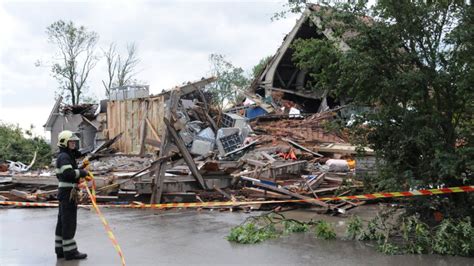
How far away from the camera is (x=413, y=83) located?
7.11m

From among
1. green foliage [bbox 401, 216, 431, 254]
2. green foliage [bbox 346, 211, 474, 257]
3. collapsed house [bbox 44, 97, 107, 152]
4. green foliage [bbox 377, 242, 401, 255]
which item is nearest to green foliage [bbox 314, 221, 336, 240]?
green foliage [bbox 346, 211, 474, 257]

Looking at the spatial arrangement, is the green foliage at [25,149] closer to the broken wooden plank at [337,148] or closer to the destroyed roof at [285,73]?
the destroyed roof at [285,73]

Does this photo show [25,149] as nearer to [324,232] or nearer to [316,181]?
[316,181]

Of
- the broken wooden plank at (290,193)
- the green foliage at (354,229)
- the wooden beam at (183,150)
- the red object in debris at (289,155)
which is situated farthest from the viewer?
the red object in debris at (289,155)

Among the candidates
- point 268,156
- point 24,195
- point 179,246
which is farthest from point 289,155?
point 179,246

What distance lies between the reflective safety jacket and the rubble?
15.2 ft

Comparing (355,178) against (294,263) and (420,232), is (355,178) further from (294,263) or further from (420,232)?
(294,263)

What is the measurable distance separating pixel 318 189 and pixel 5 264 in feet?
22.8

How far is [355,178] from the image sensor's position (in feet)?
36.6

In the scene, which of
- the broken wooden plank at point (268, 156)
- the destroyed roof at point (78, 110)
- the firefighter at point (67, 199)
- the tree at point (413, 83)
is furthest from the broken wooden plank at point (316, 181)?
the destroyed roof at point (78, 110)

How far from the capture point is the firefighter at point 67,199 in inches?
277

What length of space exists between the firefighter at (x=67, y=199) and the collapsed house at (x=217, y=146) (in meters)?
4.40

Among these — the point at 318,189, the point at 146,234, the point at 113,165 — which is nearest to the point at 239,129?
the point at 113,165

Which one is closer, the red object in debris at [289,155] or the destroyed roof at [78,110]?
the red object in debris at [289,155]
